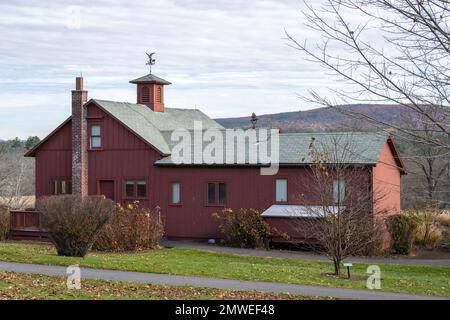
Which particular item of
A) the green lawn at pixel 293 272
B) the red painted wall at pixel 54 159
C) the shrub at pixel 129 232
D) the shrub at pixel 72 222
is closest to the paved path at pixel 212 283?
the green lawn at pixel 293 272

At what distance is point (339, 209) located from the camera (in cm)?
2108

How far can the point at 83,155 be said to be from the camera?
3638 cm

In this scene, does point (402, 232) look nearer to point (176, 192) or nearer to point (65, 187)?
point (176, 192)

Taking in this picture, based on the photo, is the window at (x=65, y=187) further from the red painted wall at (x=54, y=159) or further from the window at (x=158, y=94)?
A: the window at (x=158, y=94)

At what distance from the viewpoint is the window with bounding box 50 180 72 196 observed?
1465 inches

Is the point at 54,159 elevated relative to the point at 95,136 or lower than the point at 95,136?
lower


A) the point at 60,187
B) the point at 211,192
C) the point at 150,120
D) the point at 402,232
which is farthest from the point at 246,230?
the point at 60,187

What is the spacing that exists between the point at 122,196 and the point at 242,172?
6.47 m

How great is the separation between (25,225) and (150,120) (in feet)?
29.4

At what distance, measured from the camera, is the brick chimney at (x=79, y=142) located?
3619 cm

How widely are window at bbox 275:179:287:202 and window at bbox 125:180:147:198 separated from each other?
6.83 m
